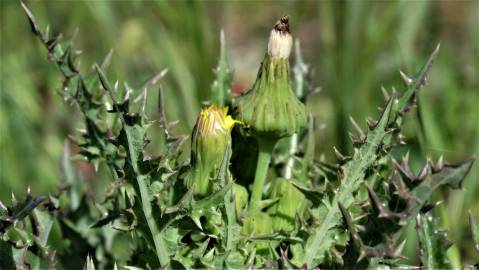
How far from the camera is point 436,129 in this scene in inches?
143

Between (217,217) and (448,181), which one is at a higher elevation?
(448,181)

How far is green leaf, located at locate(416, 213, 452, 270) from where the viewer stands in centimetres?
179

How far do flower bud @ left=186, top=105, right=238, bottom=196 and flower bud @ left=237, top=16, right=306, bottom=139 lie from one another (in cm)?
5

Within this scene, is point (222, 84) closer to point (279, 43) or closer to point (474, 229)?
point (279, 43)

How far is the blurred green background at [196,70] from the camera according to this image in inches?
139

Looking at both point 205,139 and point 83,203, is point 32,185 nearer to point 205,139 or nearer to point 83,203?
point 83,203

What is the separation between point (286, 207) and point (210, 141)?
27 centimetres

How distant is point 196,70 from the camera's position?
11.7ft

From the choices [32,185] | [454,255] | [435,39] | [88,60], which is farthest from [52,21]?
[454,255]

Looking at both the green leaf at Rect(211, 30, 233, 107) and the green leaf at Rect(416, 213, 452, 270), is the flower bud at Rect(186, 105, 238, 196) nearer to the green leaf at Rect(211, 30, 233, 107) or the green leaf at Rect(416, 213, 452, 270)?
the green leaf at Rect(211, 30, 233, 107)

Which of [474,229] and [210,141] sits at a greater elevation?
[210,141]

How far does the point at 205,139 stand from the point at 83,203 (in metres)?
0.99

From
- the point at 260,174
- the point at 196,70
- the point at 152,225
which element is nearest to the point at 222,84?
the point at 260,174

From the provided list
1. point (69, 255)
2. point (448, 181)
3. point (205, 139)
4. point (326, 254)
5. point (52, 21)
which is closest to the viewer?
point (448, 181)
